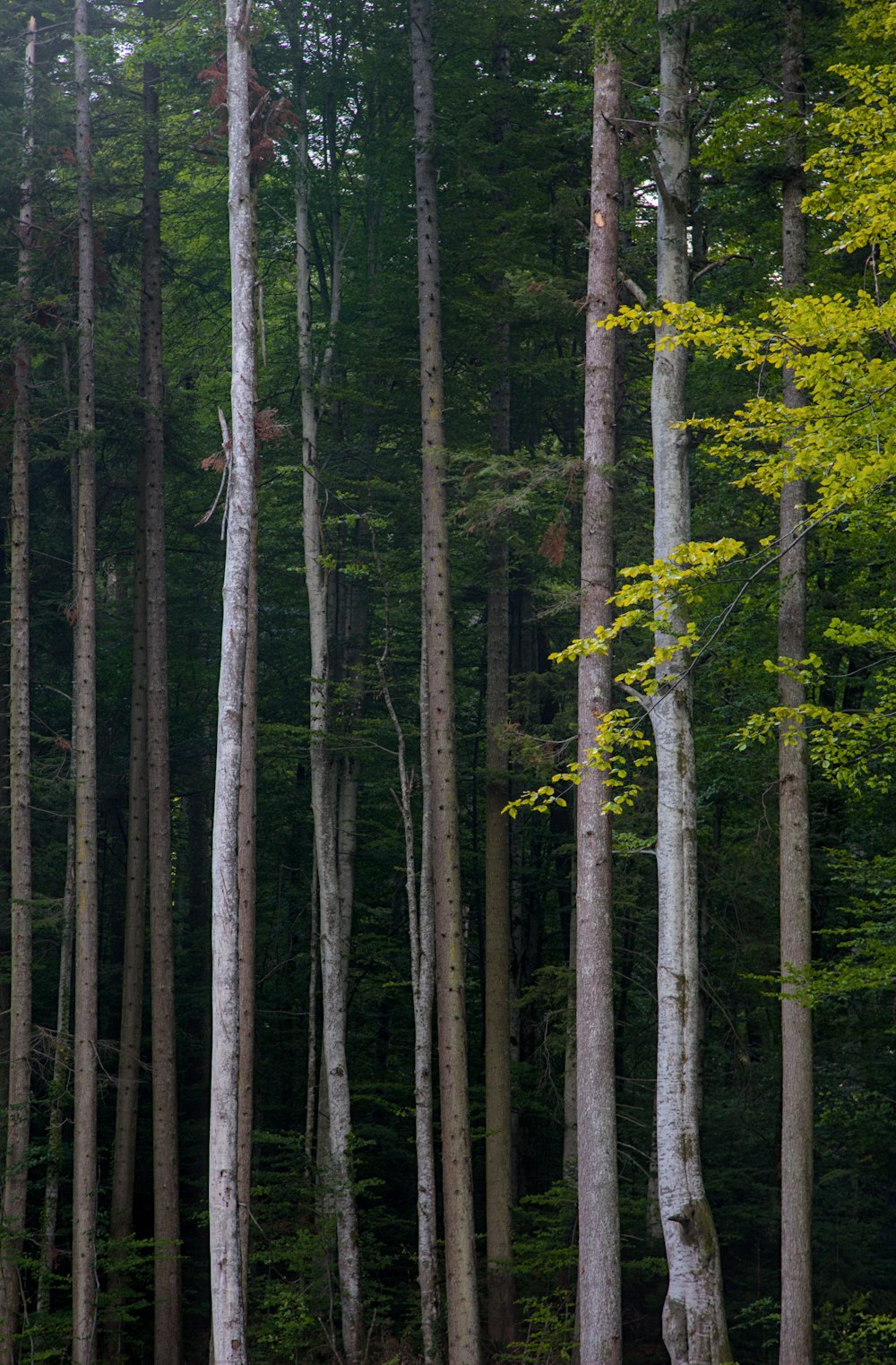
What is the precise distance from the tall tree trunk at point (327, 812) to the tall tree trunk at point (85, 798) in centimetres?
278

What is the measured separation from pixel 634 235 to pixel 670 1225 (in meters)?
11.6

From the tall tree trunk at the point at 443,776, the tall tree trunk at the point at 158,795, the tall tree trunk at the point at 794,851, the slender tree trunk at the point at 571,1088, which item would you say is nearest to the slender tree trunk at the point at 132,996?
the tall tree trunk at the point at 158,795

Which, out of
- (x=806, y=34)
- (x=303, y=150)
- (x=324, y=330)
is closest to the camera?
(x=806, y=34)

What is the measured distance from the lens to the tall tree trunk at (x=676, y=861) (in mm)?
8992

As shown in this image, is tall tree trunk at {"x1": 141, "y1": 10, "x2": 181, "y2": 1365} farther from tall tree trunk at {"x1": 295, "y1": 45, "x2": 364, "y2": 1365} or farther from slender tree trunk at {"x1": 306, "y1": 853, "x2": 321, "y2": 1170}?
tall tree trunk at {"x1": 295, "y1": 45, "x2": 364, "y2": 1365}

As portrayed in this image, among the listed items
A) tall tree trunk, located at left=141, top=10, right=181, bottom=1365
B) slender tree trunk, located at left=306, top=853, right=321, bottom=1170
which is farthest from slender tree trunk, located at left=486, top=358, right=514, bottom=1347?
tall tree trunk, located at left=141, top=10, right=181, bottom=1365

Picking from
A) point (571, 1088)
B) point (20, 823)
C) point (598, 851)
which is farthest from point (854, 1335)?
point (20, 823)

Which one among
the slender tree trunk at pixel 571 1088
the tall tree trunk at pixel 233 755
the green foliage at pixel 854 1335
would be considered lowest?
the green foliage at pixel 854 1335

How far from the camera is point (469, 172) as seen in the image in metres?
15.5

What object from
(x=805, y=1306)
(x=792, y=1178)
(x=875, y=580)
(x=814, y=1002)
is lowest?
(x=805, y=1306)

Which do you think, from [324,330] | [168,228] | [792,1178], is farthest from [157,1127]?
[168,228]

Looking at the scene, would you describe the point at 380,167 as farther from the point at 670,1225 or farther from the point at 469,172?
the point at 670,1225

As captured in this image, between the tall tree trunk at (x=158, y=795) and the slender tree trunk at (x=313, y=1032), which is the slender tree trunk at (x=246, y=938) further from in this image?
the slender tree trunk at (x=313, y=1032)

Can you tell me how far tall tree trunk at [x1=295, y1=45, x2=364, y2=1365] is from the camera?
1484 cm
